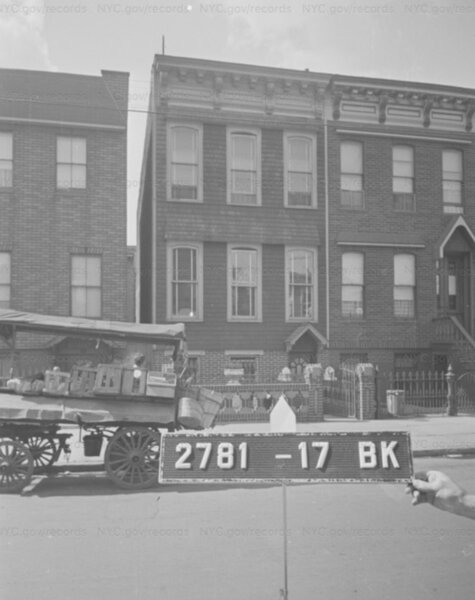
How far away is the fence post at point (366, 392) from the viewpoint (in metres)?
16.9

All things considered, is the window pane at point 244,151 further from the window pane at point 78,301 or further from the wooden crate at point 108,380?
the wooden crate at point 108,380

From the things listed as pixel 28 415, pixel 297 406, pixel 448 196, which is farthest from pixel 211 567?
pixel 448 196

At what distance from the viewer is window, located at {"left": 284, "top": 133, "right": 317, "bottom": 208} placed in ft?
66.5

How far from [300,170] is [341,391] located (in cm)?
718

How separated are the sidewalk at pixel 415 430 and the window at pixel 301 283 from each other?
404 cm

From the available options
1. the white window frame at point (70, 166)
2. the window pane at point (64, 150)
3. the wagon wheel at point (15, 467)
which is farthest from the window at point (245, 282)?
the wagon wheel at point (15, 467)

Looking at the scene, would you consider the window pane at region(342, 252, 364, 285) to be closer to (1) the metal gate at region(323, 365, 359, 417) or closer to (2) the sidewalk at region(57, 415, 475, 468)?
(1) the metal gate at region(323, 365, 359, 417)

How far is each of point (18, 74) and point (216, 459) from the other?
18.2 m

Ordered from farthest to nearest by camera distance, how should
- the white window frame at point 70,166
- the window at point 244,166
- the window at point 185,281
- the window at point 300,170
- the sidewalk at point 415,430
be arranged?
the window at point 300,170 < the window at point 244,166 < the window at point 185,281 < the white window frame at point 70,166 < the sidewalk at point 415,430

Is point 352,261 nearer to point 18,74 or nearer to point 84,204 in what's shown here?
point 84,204

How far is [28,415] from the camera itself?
8.82m

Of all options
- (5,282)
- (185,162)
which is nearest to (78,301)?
(5,282)

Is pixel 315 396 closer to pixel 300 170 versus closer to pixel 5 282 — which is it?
Result: pixel 300 170

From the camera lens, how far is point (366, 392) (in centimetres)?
1697
